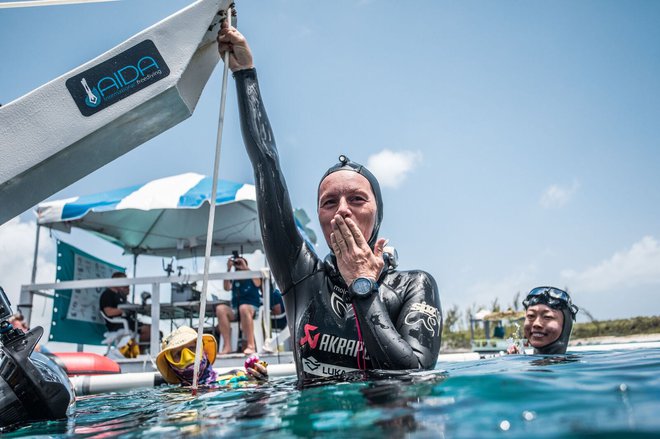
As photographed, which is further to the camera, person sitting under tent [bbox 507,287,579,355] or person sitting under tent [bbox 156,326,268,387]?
person sitting under tent [bbox 507,287,579,355]

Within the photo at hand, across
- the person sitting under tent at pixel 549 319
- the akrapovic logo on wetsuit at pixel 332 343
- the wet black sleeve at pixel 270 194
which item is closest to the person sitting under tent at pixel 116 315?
the person sitting under tent at pixel 549 319

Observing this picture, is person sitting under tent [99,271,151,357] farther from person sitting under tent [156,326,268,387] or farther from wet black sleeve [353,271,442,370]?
wet black sleeve [353,271,442,370]

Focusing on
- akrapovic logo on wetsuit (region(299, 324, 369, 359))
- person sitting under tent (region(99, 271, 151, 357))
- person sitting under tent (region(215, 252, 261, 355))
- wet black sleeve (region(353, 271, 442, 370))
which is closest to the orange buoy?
person sitting under tent (region(215, 252, 261, 355))

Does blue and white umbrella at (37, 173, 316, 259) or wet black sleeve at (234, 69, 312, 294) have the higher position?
blue and white umbrella at (37, 173, 316, 259)

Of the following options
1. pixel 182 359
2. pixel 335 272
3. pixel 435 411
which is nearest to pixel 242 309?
pixel 182 359

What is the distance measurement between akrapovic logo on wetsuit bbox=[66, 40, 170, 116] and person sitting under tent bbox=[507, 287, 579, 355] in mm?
3550

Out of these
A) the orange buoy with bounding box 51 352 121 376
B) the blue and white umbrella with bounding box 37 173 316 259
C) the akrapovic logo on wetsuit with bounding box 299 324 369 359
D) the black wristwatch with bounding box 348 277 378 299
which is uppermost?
the blue and white umbrella with bounding box 37 173 316 259

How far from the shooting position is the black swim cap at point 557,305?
155 inches

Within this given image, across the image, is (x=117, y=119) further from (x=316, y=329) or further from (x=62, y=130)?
(x=316, y=329)

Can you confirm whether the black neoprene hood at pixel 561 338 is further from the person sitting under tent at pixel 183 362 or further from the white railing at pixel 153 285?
the white railing at pixel 153 285

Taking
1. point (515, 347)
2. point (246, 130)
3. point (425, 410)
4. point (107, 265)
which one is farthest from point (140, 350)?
point (425, 410)

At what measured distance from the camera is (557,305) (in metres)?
4.05

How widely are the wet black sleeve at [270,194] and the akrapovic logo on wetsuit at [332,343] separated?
313 mm

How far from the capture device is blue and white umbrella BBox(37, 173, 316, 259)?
25.7 feet
